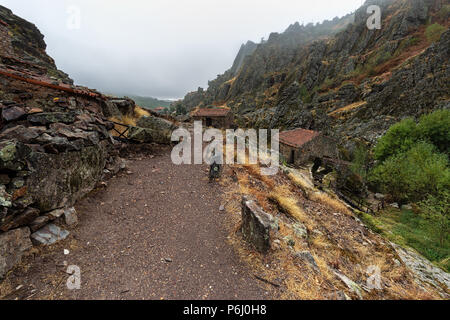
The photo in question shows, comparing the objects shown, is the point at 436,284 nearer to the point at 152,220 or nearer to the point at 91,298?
the point at 152,220

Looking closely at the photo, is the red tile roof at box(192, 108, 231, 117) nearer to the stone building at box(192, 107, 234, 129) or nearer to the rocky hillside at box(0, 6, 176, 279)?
the stone building at box(192, 107, 234, 129)

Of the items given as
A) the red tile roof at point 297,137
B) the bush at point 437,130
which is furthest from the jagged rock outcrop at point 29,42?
the bush at point 437,130

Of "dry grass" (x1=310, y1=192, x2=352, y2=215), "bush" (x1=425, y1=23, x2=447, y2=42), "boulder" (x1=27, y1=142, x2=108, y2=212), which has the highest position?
"bush" (x1=425, y1=23, x2=447, y2=42)

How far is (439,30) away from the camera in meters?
48.8

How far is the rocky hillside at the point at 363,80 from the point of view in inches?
1417

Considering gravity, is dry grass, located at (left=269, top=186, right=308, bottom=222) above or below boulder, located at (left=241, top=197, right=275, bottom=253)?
below

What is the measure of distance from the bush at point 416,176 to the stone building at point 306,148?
28.2ft

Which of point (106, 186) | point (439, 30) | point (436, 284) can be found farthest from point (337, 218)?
point (439, 30)

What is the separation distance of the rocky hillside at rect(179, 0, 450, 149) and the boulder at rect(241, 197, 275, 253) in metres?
41.8

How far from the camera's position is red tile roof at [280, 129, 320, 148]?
30.5 meters

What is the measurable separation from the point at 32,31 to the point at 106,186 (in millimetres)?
27316

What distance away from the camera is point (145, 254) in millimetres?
4996

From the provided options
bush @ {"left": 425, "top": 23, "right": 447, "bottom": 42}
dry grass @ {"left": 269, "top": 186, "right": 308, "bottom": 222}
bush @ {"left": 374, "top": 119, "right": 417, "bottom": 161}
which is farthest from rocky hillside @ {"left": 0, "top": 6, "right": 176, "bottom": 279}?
bush @ {"left": 425, "top": 23, "right": 447, "bottom": 42}

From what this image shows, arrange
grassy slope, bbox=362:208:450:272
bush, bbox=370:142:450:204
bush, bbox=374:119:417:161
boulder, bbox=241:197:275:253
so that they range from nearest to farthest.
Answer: boulder, bbox=241:197:275:253 → grassy slope, bbox=362:208:450:272 → bush, bbox=370:142:450:204 → bush, bbox=374:119:417:161
